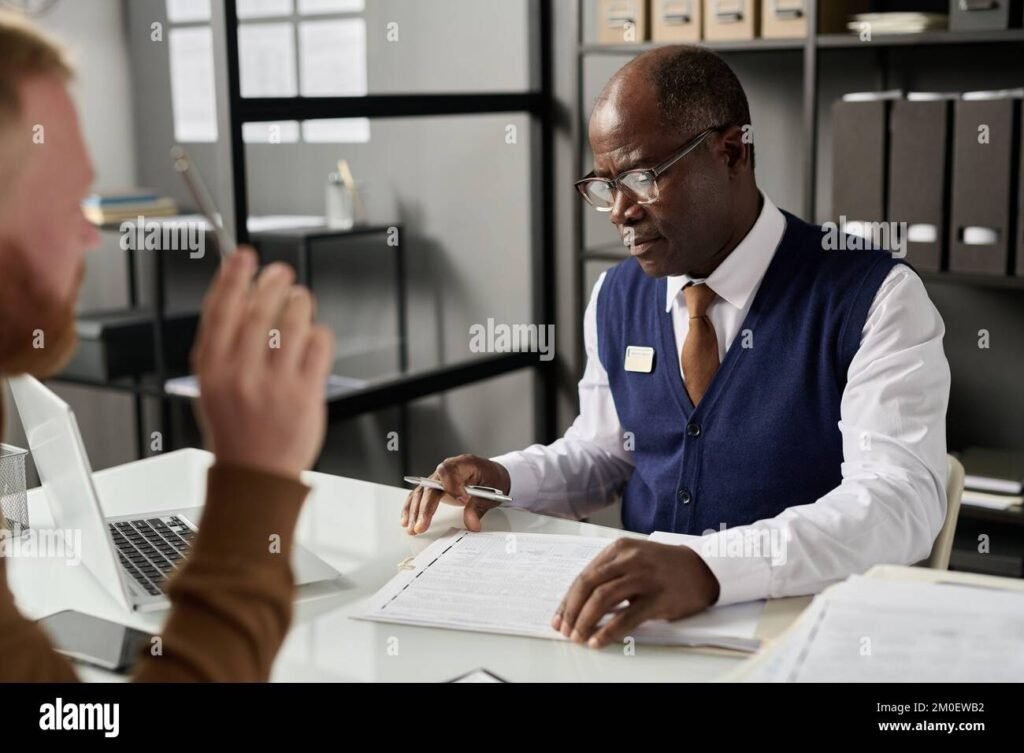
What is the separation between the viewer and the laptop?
119 centimetres

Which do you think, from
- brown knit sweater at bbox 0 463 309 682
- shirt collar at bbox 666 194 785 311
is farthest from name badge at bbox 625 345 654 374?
brown knit sweater at bbox 0 463 309 682

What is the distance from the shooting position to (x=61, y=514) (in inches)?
57.3

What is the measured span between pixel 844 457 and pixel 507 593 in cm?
60

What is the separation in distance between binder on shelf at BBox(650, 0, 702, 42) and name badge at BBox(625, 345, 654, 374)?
4.21 feet

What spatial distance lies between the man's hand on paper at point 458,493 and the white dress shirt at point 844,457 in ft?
0.19

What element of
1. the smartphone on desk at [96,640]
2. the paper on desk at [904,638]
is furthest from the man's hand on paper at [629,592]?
the smartphone on desk at [96,640]

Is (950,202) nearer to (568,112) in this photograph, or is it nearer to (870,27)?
(870,27)

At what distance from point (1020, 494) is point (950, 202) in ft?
2.10

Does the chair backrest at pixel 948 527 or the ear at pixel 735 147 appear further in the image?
the ear at pixel 735 147

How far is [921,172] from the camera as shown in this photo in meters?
2.51

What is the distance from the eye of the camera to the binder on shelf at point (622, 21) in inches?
114

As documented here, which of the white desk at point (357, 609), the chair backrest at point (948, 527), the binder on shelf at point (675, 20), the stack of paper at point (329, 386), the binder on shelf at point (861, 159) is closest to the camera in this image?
the white desk at point (357, 609)

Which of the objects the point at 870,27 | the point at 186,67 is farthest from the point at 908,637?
the point at 186,67

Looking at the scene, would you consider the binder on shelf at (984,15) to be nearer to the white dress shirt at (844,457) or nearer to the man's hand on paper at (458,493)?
the white dress shirt at (844,457)
